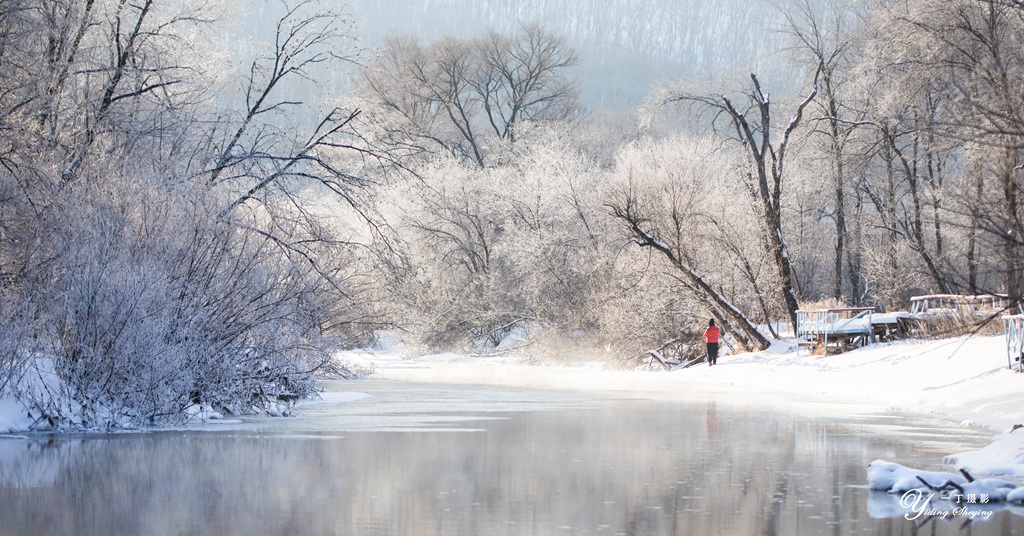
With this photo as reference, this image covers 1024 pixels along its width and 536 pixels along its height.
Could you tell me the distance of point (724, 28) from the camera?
129 metres

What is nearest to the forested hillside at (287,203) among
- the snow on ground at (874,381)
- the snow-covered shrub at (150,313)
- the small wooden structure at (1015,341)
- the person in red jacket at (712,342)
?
the snow-covered shrub at (150,313)

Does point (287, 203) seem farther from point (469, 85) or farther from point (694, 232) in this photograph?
point (469, 85)

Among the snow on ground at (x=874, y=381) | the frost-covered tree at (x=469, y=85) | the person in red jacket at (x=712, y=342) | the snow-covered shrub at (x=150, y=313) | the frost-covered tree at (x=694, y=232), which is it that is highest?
the frost-covered tree at (x=469, y=85)

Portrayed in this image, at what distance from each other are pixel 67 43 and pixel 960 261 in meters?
34.5

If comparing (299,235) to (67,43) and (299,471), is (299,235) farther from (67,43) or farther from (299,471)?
(299,471)

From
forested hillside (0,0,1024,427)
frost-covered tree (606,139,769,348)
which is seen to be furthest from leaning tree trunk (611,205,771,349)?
forested hillside (0,0,1024,427)

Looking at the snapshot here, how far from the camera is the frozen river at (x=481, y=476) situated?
26.8ft

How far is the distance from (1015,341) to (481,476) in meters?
13.5

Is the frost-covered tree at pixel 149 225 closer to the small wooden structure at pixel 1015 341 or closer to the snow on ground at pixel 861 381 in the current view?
the snow on ground at pixel 861 381

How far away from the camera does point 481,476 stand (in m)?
10.6

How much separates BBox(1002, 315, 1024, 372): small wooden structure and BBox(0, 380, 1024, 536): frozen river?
395cm

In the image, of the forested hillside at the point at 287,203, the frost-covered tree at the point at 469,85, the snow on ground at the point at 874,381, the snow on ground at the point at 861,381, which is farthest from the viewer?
the frost-covered tree at the point at 469,85

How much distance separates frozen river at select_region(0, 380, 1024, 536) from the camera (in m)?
8.16

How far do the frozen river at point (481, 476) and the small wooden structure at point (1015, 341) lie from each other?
13.0 ft
